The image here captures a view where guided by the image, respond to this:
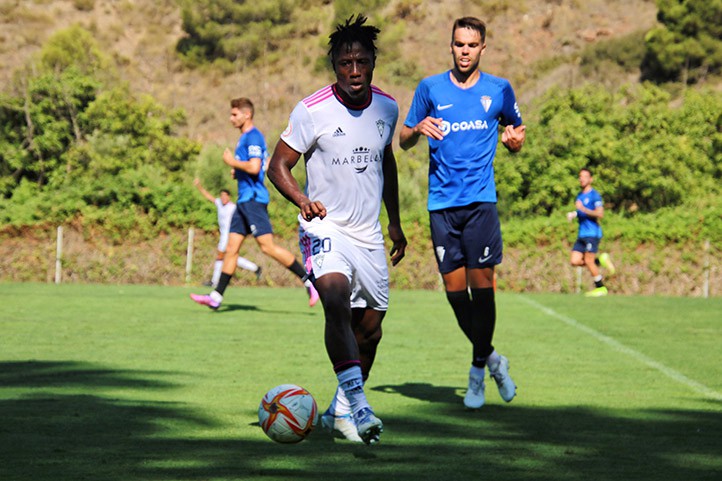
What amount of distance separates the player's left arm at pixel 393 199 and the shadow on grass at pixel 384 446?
3.36ft

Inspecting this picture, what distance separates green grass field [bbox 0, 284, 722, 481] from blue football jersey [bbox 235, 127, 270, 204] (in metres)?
1.66

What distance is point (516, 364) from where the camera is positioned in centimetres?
1073

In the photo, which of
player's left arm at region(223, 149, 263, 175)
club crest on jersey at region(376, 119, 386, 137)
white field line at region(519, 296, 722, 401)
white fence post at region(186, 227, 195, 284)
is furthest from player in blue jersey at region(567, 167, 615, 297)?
club crest on jersey at region(376, 119, 386, 137)

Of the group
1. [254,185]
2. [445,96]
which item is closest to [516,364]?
[445,96]

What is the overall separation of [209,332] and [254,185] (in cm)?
268

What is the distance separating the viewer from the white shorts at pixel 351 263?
20.9ft

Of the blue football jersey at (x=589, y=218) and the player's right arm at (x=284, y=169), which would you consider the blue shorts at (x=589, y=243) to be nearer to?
the blue football jersey at (x=589, y=218)

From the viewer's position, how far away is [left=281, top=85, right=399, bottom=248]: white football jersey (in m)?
6.43

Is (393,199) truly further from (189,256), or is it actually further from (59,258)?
(59,258)

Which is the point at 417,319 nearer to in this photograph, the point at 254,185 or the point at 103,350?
the point at 254,185

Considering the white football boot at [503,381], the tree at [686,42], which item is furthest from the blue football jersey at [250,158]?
the tree at [686,42]

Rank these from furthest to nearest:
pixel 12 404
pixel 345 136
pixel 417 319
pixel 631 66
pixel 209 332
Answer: pixel 631 66, pixel 417 319, pixel 209 332, pixel 12 404, pixel 345 136

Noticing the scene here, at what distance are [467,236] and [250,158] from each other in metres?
7.28

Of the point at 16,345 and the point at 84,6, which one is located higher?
the point at 84,6
